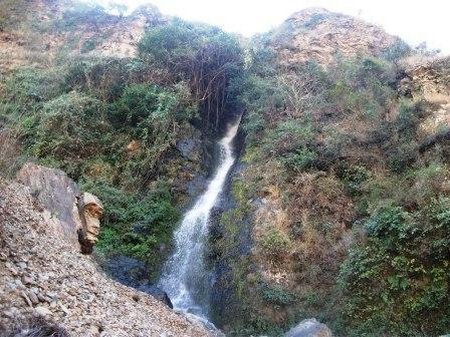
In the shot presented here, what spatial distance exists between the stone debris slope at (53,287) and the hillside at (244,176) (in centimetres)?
4

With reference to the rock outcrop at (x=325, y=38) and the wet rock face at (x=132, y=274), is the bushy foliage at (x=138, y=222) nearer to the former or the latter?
the wet rock face at (x=132, y=274)

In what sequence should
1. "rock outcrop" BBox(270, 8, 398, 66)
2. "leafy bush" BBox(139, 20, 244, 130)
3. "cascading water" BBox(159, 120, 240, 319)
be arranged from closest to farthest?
"cascading water" BBox(159, 120, 240, 319) < "leafy bush" BBox(139, 20, 244, 130) < "rock outcrop" BBox(270, 8, 398, 66)

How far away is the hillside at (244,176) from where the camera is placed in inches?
319

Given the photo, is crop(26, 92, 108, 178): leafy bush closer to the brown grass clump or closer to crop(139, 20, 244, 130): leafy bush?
crop(139, 20, 244, 130): leafy bush

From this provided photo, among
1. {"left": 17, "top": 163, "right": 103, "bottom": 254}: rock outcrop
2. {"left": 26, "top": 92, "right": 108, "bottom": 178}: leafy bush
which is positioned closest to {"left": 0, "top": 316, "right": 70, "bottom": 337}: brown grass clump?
{"left": 17, "top": 163, "right": 103, "bottom": 254}: rock outcrop

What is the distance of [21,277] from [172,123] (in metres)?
12.7

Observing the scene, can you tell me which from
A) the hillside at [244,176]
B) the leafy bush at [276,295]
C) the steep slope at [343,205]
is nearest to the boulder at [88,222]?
the hillside at [244,176]

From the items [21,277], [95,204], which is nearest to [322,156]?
[95,204]

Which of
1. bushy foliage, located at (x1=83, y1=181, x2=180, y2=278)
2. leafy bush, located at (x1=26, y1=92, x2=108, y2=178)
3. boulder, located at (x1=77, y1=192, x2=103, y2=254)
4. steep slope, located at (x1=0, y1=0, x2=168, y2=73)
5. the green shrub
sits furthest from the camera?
steep slope, located at (x1=0, y1=0, x2=168, y2=73)

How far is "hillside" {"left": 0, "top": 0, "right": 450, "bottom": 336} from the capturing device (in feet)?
26.6

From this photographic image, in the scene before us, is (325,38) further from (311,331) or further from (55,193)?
(311,331)

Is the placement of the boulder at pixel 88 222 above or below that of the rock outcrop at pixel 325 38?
below

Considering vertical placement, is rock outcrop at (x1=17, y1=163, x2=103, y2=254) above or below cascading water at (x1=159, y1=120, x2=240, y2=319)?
above

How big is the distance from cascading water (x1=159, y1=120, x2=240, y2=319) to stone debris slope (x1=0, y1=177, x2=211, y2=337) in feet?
10.5
